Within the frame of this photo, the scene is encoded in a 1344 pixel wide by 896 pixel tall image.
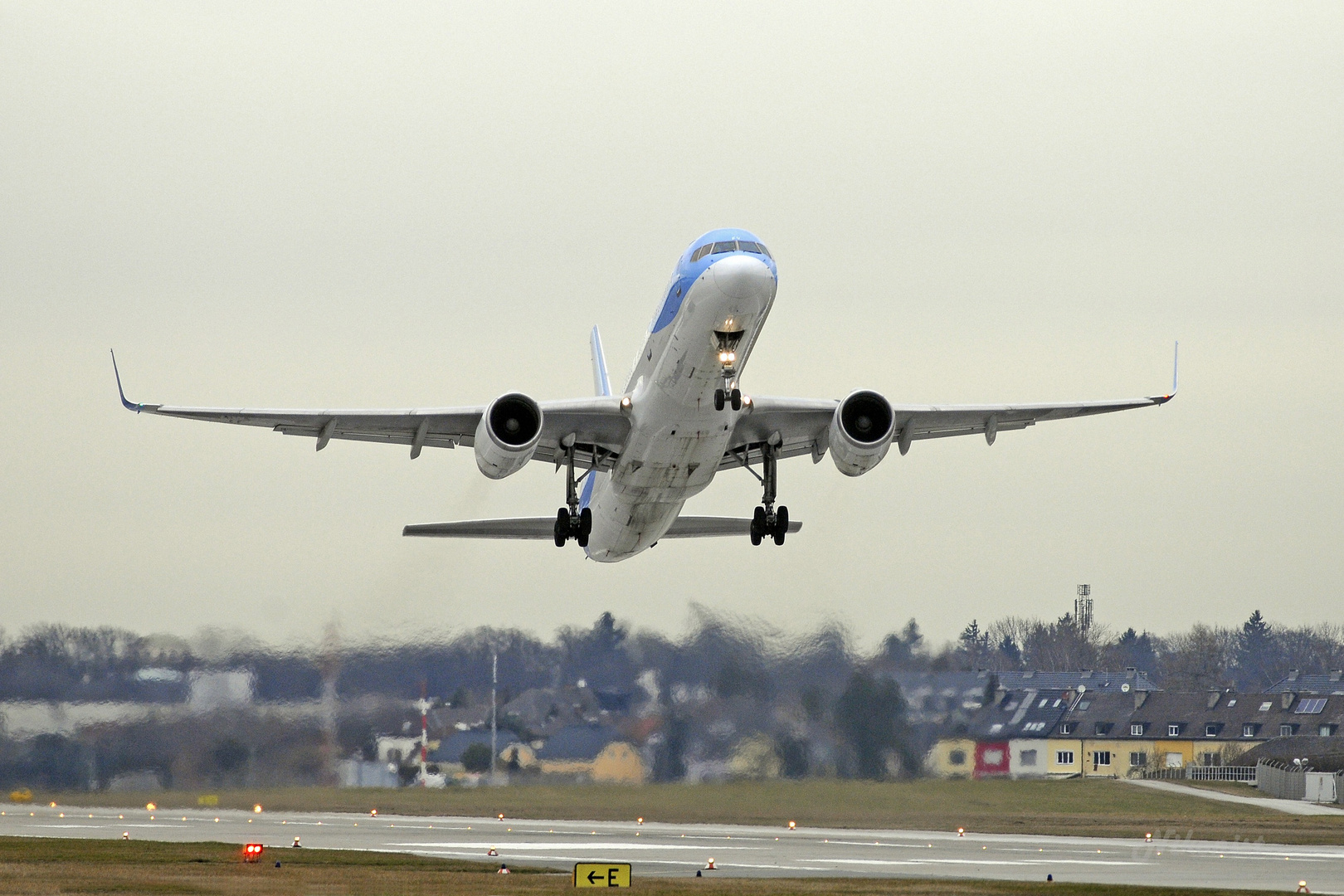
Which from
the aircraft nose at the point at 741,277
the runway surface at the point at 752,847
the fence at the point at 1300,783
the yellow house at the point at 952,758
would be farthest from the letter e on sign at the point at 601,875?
the fence at the point at 1300,783

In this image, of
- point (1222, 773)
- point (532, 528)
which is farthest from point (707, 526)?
point (1222, 773)

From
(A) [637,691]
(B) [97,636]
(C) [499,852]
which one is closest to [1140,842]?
(A) [637,691]

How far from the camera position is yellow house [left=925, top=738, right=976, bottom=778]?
144 ft

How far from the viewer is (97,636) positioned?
44688 millimetres

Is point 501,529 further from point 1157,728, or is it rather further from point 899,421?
point 1157,728

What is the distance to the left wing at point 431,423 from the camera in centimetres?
3325

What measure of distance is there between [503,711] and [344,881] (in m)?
12.1

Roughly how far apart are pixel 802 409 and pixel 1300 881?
15.0 metres

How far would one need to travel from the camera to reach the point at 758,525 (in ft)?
118

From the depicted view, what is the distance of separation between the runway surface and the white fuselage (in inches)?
303

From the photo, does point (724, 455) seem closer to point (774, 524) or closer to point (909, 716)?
point (774, 524)

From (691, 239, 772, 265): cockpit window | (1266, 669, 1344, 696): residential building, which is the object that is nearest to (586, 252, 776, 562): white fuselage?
(691, 239, 772, 265): cockpit window

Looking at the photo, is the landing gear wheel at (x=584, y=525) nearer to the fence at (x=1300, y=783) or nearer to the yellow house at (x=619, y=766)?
the yellow house at (x=619, y=766)

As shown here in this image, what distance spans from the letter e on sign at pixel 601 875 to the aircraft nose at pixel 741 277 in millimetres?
10904
